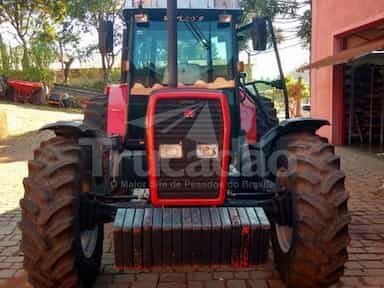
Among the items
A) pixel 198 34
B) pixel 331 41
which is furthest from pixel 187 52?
pixel 331 41

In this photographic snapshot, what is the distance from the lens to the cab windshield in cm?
421

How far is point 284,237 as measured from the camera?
3.46 meters

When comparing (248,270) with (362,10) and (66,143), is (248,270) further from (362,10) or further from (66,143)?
(362,10)

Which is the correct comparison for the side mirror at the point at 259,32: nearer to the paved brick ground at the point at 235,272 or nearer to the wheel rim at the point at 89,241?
the paved brick ground at the point at 235,272

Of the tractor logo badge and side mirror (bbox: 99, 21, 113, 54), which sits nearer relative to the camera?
the tractor logo badge

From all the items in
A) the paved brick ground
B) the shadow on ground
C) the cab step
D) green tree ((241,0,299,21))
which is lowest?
the paved brick ground

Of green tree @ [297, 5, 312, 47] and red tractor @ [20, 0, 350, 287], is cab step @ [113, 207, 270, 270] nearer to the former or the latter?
red tractor @ [20, 0, 350, 287]

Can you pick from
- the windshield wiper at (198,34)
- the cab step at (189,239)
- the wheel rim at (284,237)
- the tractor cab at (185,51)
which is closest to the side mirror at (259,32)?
the tractor cab at (185,51)

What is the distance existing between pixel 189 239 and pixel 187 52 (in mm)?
2077

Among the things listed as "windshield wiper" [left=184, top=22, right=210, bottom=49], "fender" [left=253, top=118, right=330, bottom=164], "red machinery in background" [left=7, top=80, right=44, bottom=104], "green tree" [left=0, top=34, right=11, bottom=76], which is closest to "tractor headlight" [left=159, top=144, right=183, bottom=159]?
"fender" [left=253, top=118, right=330, bottom=164]

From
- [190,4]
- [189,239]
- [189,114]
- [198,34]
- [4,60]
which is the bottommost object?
[189,239]

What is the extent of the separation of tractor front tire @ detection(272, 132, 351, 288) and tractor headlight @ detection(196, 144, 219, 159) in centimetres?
53

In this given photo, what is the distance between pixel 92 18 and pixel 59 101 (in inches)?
290

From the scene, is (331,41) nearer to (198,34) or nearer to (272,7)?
(272,7)
